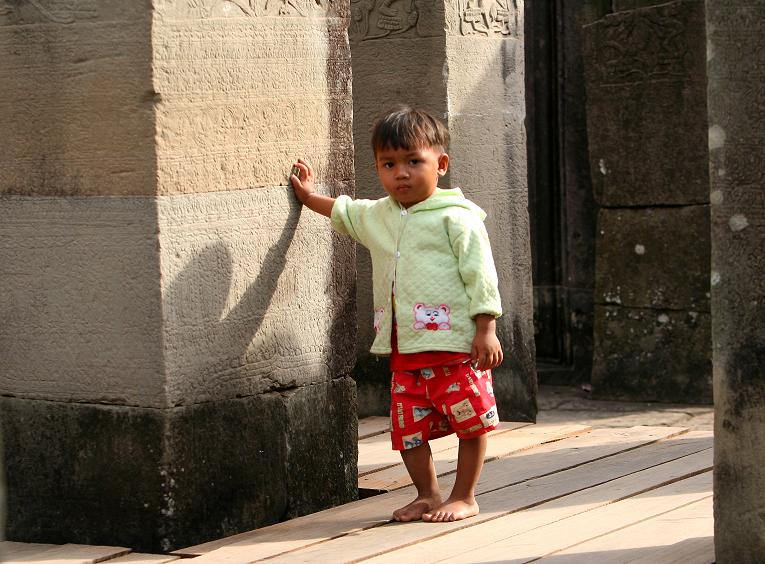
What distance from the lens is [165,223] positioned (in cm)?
401

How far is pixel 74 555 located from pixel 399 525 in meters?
0.90

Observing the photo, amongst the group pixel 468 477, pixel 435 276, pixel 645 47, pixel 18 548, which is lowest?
pixel 18 548

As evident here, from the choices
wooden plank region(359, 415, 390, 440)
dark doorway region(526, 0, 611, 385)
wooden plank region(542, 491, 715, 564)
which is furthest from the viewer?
dark doorway region(526, 0, 611, 385)

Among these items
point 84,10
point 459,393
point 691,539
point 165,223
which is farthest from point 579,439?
point 84,10

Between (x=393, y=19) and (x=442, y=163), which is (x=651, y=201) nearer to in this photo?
(x=393, y=19)

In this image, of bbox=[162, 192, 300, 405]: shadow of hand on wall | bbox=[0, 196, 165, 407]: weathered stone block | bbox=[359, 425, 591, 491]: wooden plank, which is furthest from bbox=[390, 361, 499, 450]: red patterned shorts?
bbox=[0, 196, 165, 407]: weathered stone block

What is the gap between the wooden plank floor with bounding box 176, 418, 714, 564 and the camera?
154 inches

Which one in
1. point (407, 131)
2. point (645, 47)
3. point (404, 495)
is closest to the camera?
point (407, 131)

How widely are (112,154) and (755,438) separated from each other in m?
1.81

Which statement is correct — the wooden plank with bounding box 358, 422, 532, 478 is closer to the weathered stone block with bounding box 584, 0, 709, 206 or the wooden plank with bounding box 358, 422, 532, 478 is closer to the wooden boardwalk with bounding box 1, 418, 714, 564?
the wooden boardwalk with bounding box 1, 418, 714, 564

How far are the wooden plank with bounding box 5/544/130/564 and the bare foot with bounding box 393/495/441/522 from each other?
0.78m

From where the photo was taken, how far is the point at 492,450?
215 inches

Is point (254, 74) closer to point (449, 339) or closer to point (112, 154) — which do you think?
point (112, 154)

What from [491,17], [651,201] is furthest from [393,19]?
[651,201]
